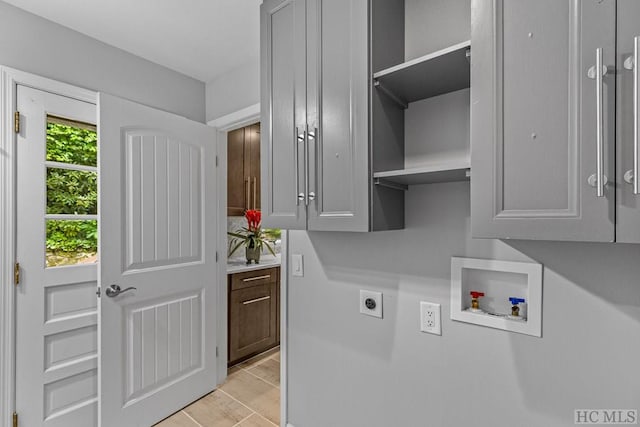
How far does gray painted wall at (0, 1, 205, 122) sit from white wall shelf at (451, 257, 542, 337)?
2.18 metres

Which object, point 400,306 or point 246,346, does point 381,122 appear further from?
point 246,346

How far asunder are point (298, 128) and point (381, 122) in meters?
0.35

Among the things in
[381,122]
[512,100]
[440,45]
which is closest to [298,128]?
[381,122]

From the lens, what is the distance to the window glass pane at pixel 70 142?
181cm

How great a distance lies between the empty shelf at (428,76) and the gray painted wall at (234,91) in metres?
1.23

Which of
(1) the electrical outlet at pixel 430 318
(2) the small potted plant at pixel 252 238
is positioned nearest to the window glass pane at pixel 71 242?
(2) the small potted plant at pixel 252 238

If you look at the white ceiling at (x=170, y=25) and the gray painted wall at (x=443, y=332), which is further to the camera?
the white ceiling at (x=170, y=25)

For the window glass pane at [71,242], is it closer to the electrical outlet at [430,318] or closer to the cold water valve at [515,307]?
the electrical outlet at [430,318]

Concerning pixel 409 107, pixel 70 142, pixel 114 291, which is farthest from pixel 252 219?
pixel 409 107

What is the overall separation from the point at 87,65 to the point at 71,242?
3.46ft

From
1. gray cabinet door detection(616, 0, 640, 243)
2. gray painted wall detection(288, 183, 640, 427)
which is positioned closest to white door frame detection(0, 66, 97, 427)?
gray painted wall detection(288, 183, 640, 427)

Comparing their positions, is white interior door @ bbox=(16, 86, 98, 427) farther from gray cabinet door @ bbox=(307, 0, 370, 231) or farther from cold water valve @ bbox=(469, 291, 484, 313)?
cold water valve @ bbox=(469, 291, 484, 313)

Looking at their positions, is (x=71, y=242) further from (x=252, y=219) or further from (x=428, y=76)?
(x=428, y=76)

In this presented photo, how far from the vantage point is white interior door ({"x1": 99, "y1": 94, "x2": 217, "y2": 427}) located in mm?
1847
